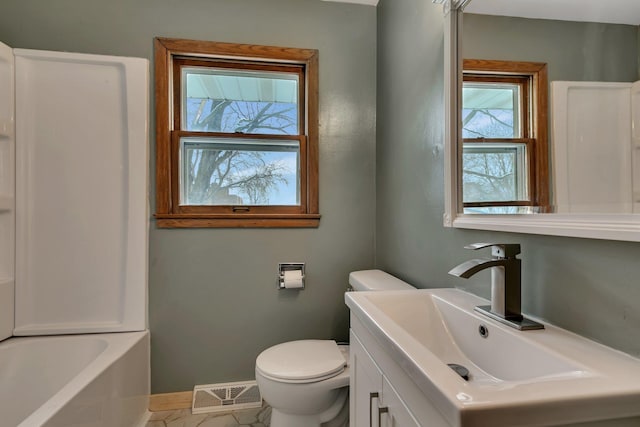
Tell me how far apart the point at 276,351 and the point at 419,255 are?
2.72 feet

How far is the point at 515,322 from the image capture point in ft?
2.57

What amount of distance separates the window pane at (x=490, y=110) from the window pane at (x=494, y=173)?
4 cm

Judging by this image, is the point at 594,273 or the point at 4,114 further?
the point at 4,114

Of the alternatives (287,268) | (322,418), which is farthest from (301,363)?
(287,268)

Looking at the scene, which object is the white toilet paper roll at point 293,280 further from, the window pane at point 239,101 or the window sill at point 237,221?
the window pane at point 239,101

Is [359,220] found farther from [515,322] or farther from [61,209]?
[61,209]

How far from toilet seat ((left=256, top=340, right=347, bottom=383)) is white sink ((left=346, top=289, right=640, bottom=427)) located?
0.54 metres

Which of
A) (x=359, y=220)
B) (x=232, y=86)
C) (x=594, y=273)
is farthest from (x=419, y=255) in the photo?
(x=232, y=86)

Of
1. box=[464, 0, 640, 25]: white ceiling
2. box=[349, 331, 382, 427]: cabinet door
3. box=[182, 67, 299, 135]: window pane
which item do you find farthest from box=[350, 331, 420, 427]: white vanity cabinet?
box=[182, 67, 299, 135]: window pane

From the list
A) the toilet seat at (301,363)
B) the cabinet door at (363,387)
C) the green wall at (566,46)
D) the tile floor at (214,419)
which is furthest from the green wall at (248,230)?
the green wall at (566,46)

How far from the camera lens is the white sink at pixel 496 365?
0.45m

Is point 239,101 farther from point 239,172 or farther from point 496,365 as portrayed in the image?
point 496,365

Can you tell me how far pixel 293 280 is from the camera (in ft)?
6.28

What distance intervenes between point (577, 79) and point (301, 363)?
1.39 meters
